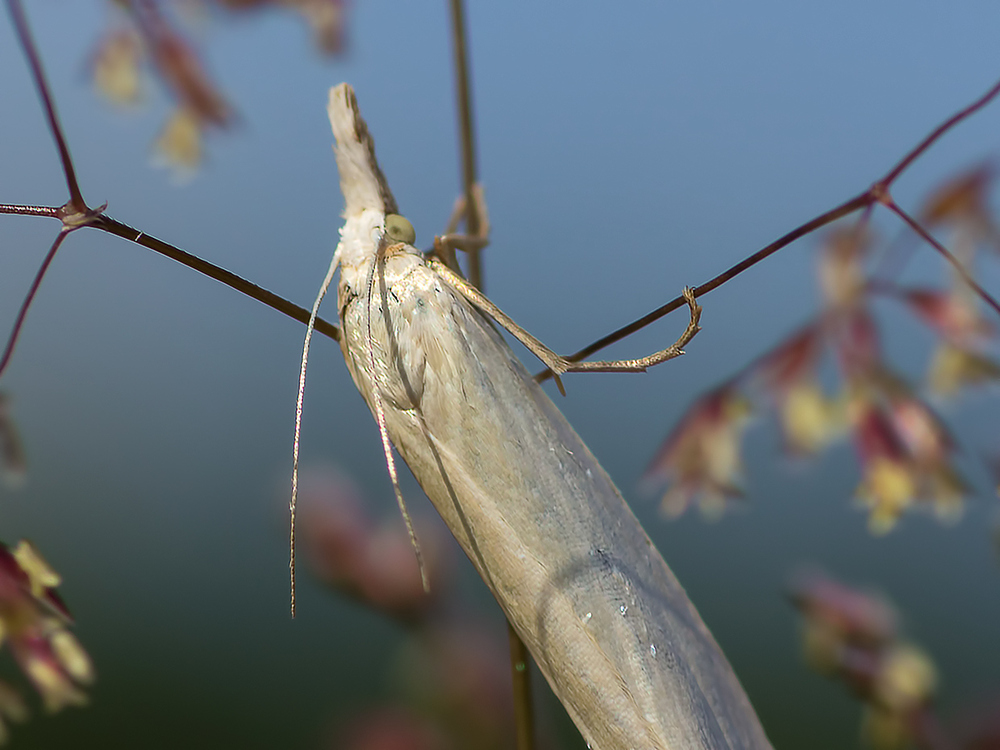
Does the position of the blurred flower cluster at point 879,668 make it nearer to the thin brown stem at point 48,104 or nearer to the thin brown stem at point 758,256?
the thin brown stem at point 758,256

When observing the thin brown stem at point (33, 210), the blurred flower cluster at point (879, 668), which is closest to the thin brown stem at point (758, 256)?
the thin brown stem at point (33, 210)

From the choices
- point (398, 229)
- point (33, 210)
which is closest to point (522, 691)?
point (398, 229)

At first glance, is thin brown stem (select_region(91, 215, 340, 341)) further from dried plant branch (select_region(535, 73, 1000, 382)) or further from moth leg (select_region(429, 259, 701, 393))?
dried plant branch (select_region(535, 73, 1000, 382))

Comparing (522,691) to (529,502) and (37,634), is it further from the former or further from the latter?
(37,634)

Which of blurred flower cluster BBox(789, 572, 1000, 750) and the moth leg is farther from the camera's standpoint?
blurred flower cluster BBox(789, 572, 1000, 750)

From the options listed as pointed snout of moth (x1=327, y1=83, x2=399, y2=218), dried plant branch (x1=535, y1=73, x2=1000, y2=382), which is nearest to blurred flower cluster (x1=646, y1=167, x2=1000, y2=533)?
dried plant branch (x1=535, y1=73, x2=1000, y2=382)

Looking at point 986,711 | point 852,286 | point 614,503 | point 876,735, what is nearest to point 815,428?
point 852,286
